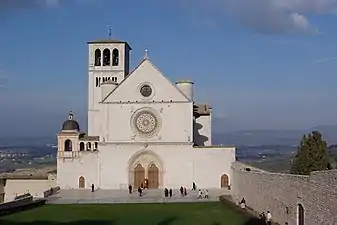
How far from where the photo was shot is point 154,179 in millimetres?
50156

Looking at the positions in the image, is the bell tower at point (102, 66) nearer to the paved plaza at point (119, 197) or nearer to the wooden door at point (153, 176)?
the wooden door at point (153, 176)

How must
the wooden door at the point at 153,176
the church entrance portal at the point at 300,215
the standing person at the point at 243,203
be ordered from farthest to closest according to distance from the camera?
1. the wooden door at the point at 153,176
2. the standing person at the point at 243,203
3. the church entrance portal at the point at 300,215

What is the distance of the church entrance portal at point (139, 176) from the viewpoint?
50125mm

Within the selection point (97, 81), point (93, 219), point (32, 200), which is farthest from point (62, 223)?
point (97, 81)

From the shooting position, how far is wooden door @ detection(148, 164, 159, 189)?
50.1 meters

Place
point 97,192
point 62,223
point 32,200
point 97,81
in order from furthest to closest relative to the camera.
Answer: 1. point 97,81
2. point 97,192
3. point 32,200
4. point 62,223

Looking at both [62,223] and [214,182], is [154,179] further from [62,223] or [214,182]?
[62,223]

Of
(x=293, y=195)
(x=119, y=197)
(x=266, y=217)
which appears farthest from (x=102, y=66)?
(x=293, y=195)

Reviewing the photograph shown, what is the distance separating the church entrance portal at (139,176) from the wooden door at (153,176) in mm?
556

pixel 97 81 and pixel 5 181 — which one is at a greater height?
pixel 97 81

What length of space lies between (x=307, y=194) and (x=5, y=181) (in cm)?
3498

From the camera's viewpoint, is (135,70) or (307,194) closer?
(307,194)

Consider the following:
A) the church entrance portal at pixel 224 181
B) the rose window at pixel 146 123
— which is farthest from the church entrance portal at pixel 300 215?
the rose window at pixel 146 123

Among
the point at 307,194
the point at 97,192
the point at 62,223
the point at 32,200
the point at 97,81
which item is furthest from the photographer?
the point at 97,81
